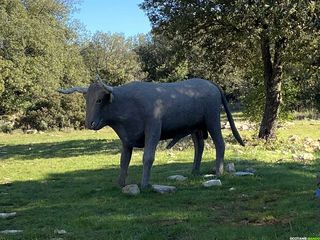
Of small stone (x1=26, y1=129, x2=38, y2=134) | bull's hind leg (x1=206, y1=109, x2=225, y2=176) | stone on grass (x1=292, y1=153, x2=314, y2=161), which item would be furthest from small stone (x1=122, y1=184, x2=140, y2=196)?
small stone (x1=26, y1=129, x2=38, y2=134)

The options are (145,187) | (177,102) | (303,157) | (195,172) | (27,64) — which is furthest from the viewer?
(27,64)

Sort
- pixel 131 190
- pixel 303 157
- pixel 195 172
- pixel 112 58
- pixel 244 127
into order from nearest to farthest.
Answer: pixel 131 190 < pixel 195 172 < pixel 303 157 < pixel 244 127 < pixel 112 58

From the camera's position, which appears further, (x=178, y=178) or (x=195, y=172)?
(x=195, y=172)

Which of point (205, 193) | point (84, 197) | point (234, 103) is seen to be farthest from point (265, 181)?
point (234, 103)

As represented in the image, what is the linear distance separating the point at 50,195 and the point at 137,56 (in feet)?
212

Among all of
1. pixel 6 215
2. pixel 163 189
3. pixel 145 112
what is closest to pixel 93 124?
pixel 145 112

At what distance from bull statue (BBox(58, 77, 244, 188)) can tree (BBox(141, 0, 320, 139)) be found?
9.54 m

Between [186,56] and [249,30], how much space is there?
201 inches

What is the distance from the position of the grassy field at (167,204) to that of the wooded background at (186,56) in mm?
6903

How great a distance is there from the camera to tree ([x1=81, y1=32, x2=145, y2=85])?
60.4 metres

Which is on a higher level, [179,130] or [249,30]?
[249,30]

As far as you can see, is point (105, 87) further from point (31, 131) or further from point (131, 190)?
point (31, 131)

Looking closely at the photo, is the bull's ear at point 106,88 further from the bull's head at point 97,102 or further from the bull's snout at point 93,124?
the bull's snout at point 93,124

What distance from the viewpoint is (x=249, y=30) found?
73.8 ft
